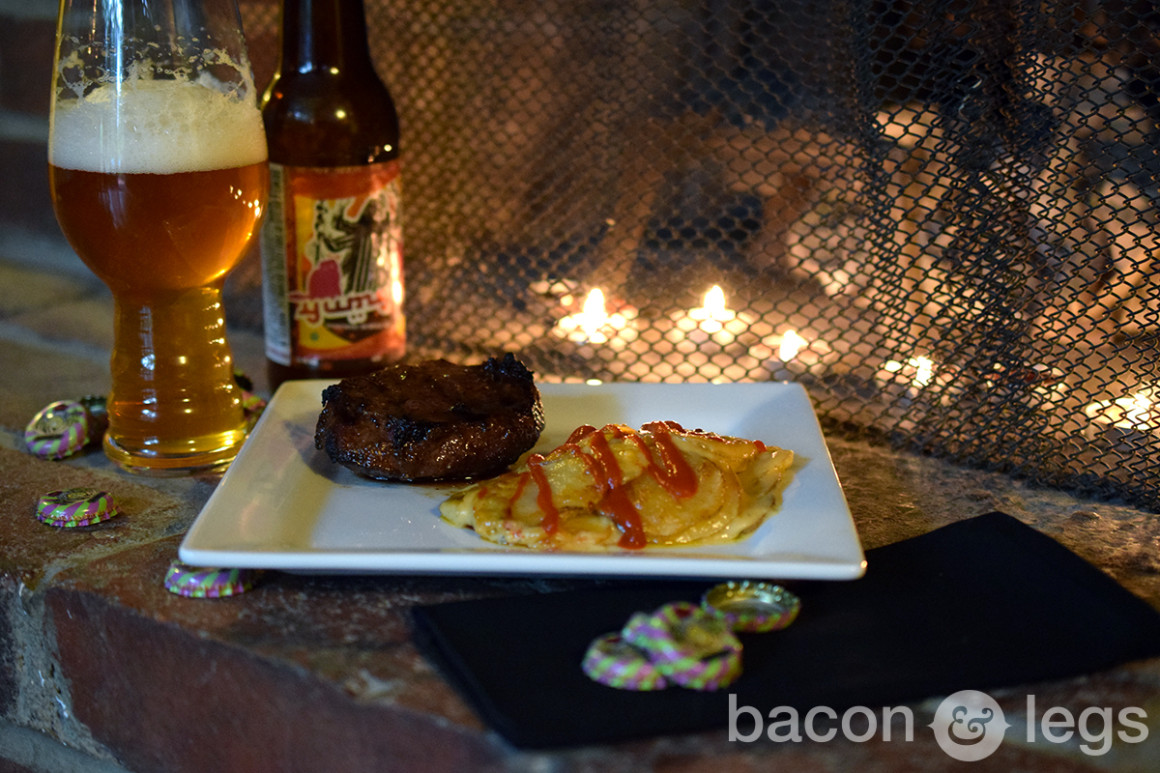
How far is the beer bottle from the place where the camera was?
132 cm

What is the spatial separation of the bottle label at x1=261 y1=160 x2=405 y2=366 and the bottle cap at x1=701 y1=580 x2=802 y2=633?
0.71 m

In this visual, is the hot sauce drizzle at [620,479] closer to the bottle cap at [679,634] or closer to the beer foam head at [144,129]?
the bottle cap at [679,634]

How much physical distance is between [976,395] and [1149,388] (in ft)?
0.61

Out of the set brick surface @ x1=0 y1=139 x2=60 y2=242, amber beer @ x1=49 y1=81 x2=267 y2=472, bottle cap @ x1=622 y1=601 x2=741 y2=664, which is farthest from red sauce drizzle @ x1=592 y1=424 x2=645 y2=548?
brick surface @ x1=0 y1=139 x2=60 y2=242

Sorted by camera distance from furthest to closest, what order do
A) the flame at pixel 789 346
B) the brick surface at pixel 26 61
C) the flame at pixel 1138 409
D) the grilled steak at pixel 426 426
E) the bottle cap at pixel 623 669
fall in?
the brick surface at pixel 26 61
the flame at pixel 789 346
the flame at pixel 1138 409
the grilled steak at pixel 426 426
the bottle cap at pixel 623 669

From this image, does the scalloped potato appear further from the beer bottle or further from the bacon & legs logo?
the beer bottle

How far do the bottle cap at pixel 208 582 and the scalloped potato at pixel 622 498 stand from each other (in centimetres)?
19

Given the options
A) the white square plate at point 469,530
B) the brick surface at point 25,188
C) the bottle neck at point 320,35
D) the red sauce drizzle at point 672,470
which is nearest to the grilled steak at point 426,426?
the white square plate at point 469,530

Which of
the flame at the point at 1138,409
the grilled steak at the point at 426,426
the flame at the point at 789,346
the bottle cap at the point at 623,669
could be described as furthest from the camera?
the flame at the point at 789,346

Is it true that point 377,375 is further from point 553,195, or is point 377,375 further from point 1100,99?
point 1100,99

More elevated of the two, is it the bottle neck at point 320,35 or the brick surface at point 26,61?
the bottle neck at point 320,35

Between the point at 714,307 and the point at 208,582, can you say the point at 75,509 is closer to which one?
the point at 208,582

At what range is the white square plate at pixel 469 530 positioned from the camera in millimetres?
831

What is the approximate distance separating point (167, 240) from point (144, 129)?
4.5 inches
